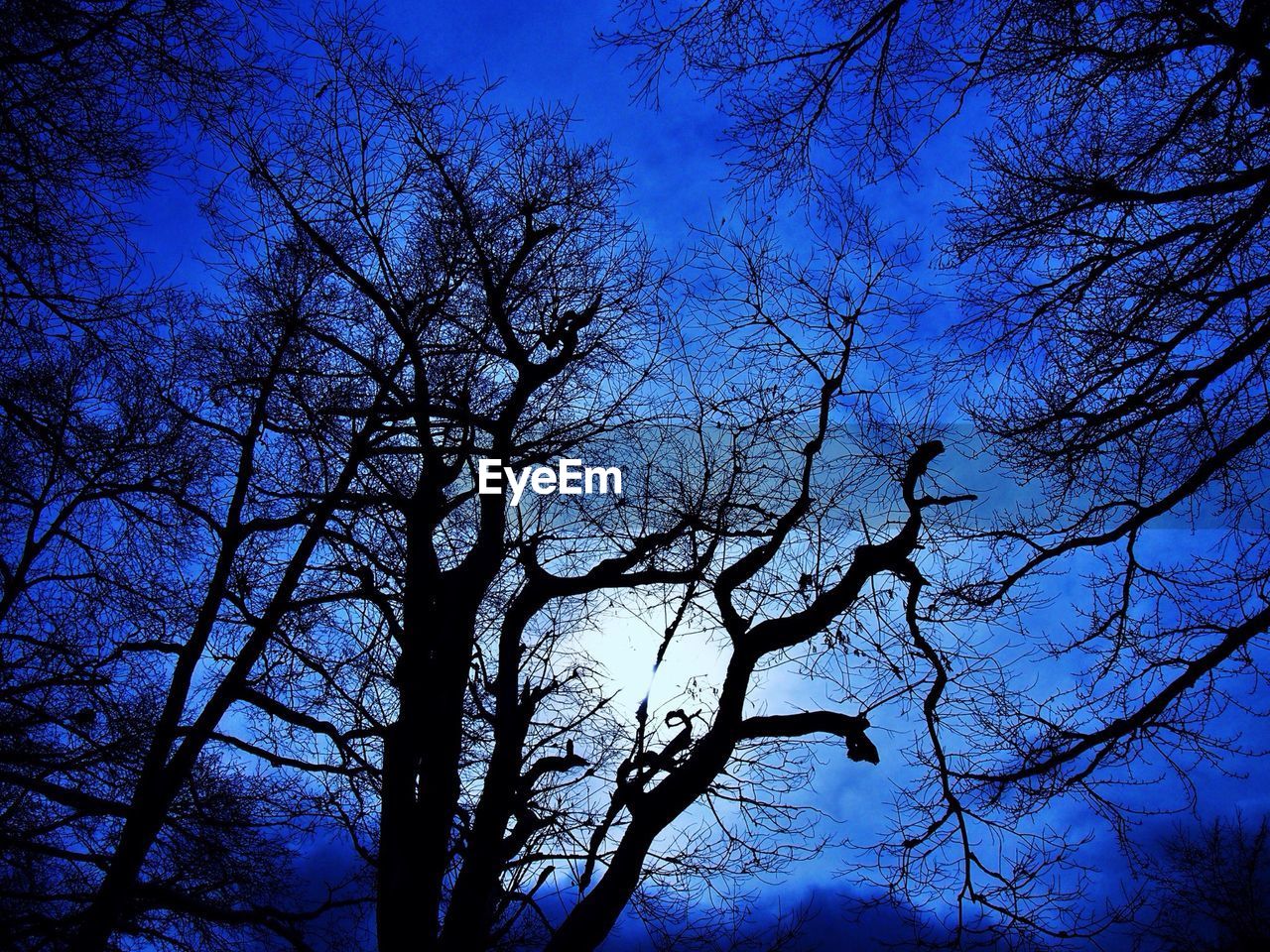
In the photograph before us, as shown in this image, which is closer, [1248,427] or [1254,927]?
[1248,427]

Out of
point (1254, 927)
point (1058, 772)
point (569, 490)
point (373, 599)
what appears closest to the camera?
point (1058, 772)

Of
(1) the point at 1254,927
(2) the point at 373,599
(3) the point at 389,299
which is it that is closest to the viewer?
(2) the point at 373,599

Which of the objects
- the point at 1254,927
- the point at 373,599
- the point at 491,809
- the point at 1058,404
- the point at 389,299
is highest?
the point at 389,299

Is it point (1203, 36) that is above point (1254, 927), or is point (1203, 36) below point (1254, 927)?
above

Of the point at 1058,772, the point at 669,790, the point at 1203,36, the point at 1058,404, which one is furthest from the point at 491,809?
the point at 1203,36

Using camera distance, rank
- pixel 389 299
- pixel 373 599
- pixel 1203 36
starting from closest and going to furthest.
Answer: pixel 1203 36 < pixel 373 599 < pixel 389 299

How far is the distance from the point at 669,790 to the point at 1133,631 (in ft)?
10.8

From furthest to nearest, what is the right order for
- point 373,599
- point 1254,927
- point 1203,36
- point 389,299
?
point 1254,927
point 389,299
point 373,599
point 1203,36

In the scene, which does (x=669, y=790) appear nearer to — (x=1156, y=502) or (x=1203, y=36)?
(x=1156, y=502)

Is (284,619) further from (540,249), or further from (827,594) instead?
(827,594)

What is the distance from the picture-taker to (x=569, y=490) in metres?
6.61

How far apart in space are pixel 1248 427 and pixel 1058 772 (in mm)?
2526

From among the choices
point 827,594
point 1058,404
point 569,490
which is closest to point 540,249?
point 569,490

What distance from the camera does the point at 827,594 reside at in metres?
5.04
